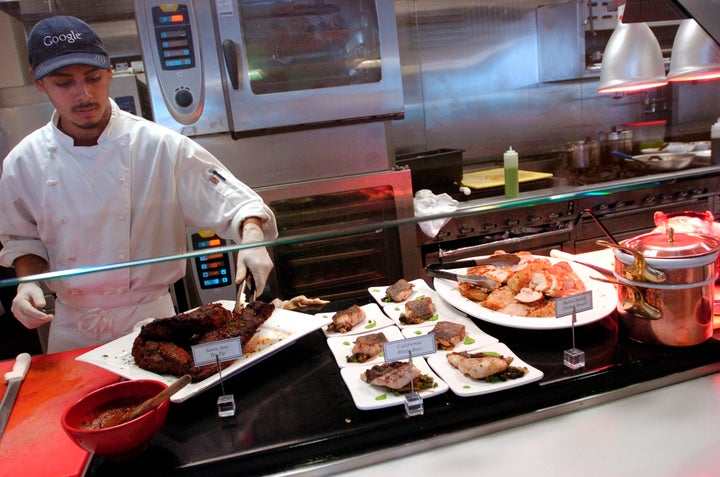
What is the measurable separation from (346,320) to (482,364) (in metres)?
0.48

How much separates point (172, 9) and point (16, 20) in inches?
46.4

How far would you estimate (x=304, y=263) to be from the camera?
3379mm

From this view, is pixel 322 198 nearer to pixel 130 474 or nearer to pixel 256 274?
pixel 256 274

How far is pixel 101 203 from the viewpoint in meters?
2.11

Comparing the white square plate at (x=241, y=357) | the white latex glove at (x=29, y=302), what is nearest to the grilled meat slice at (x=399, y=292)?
the white square plate at (x=241, y=357)

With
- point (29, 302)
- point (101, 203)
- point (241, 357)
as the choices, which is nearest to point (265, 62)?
point (101, 203)

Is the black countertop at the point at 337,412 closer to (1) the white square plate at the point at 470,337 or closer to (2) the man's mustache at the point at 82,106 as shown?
(1) the white square plate at the point at 470,337

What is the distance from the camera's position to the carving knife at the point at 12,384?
132cm

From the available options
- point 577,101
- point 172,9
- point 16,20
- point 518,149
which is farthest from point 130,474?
point 577,101

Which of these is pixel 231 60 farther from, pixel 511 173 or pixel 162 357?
pixel 162 357

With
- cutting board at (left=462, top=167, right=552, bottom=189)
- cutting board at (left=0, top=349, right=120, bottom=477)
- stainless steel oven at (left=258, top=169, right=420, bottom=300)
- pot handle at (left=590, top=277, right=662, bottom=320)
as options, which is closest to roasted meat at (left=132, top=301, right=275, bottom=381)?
cutting board at (left=0, top=349, right=120, bottom=477)

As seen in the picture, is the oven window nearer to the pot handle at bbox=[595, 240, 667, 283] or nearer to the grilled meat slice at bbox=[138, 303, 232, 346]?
the grilled meat slice at bbox=[138, 303, 232, 346]

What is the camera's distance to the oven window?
10.4 feet

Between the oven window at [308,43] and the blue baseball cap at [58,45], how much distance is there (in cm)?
139
